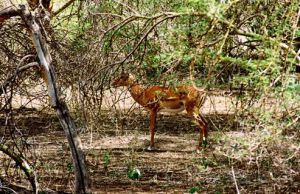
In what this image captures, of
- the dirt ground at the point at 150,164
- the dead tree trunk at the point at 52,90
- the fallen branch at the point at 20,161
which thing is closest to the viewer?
the dead tree trunk at the point at 52,90

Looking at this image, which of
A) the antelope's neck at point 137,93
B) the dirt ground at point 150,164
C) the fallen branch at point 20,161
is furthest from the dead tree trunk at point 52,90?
the antelope's neck at point 137,93

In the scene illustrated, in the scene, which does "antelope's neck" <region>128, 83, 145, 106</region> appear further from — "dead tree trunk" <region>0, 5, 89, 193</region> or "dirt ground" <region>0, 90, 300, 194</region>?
"dead tree trunk" <region>0, 5, 89, 193</region>

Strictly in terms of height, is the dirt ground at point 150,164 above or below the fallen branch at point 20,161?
below

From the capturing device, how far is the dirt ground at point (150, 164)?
8.36 metres

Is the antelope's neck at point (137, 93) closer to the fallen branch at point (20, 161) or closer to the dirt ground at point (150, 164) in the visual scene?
the dirt ground at point (150, 164)

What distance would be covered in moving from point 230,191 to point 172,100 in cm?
304

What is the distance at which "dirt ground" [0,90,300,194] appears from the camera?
329 inches

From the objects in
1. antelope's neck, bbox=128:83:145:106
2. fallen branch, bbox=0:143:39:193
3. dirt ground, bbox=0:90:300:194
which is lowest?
dirt ground, bbox=0:90:300:194

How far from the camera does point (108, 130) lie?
44.1 feet

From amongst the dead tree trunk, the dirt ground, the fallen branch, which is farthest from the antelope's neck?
the dead tree trunk

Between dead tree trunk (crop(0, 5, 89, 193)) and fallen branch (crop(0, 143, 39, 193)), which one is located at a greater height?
dead tree trunk (crop(0, 5, 89, 193))

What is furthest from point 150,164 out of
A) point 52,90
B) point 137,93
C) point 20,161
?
point 52,90

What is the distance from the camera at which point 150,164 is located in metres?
11.0

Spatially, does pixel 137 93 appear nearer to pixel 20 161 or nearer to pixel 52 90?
pixel 20 161
